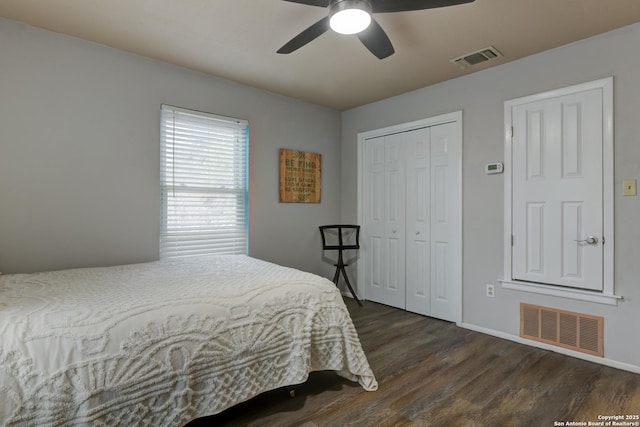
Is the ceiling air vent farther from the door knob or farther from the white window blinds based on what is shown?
the white window blinds

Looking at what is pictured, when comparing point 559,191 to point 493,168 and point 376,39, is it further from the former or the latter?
point 376,39

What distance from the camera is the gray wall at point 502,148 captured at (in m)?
2.36

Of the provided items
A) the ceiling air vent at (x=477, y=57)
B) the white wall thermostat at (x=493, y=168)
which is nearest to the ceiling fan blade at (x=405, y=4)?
the ceiling air vent at (x=477, y=57)

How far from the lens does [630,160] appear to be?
7.72 ft

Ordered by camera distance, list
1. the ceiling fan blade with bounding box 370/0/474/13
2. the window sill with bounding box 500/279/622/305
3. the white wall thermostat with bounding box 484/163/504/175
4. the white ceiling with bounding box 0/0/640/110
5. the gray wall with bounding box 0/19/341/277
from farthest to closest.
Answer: the white wall thermostat with bounding box 484/163/504/175 → the window sill with bounding box 500/279/622/305 → the gray wall with bounding box 0/19/341/277 → the white ceiling with bounding box 0/0/640/110 → the ceiling fan blade with bounding box 370/0/474/13

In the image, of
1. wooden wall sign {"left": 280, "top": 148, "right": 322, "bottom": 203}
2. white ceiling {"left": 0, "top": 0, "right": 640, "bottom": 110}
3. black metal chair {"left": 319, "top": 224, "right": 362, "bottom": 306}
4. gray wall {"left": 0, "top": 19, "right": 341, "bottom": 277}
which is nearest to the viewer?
white ceiling {"left": 0, "top": 0, "right": 640, "bottom": 110}

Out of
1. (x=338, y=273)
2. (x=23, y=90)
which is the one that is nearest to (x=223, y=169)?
(x=23, y=90)

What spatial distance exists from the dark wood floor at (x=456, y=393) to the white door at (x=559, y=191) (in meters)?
0.70

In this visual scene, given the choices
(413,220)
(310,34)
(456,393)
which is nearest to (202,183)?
(310,34)

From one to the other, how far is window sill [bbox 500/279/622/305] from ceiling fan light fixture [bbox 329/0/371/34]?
2.46 metres

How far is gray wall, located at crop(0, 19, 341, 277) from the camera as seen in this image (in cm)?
232

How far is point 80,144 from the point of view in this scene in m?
2.56

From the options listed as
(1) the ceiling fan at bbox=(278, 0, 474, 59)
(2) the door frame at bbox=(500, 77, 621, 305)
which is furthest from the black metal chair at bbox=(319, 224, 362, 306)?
(1) the ceiling fan at bbox=(278, 0, 474, 59)

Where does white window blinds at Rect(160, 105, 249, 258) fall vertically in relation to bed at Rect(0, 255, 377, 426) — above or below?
above
